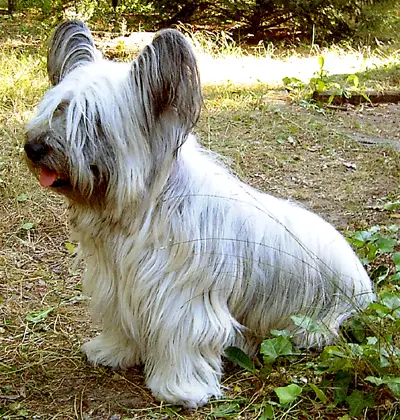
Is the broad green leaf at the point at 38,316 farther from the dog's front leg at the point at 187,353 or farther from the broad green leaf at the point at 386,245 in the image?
the broad green leaf at the point at 386,245

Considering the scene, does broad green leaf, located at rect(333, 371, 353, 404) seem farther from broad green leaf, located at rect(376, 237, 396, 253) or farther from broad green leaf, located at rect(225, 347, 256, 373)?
broad green leaf, located at rect(376, 237, 396, 253)

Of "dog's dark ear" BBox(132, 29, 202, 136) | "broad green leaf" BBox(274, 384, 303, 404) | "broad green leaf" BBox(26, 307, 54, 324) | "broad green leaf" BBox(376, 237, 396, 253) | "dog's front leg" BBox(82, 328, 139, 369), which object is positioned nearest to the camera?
"dog's dark ear" BBox(132, 29, 202, 136)

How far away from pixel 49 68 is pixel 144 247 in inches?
34.2

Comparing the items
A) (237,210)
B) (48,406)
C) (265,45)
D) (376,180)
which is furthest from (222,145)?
(265,45)

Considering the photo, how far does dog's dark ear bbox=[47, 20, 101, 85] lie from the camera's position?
2.77 m

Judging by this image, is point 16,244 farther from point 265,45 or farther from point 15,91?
point 265,45

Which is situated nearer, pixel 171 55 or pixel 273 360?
pixel 171 55

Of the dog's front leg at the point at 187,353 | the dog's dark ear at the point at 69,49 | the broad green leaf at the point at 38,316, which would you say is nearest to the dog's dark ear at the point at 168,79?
the dog's dark ear at the point at 69,49

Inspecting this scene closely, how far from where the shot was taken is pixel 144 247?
2711 mm

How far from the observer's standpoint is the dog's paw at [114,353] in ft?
9.95

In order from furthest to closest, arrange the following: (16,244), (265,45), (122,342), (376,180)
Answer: (265,45) < (376,180) < (16,244) < (122,342)

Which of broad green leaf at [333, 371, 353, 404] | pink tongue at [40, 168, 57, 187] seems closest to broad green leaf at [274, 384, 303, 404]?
broad green leaf at [333, 371, 353, 404]

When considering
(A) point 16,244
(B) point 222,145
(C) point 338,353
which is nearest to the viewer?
(C) point 338,353

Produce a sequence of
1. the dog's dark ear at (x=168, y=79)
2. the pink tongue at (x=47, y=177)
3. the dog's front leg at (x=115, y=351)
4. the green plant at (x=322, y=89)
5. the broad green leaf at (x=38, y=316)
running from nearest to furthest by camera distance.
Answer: the dog's dark ear at (x=168, y=79) < the pink tongue at (x=47, y=177) < the dog's front leg at (x=115, y=351) < the broad green leaf at (x=38, y=316) < the green plant at (x=322, y=89)
